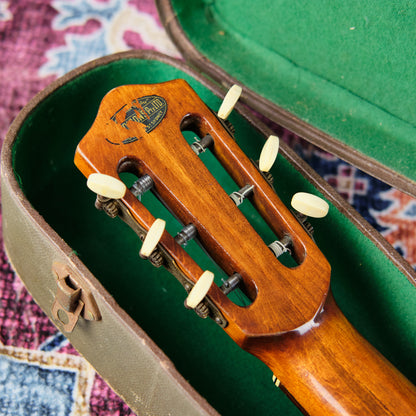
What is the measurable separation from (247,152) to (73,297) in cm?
43

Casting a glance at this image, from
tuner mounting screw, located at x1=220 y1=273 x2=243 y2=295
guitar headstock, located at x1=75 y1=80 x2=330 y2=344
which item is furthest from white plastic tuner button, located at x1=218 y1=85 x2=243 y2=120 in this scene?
tuner mounting screw, located at x1=220 y1=273 x2=243 y2=295

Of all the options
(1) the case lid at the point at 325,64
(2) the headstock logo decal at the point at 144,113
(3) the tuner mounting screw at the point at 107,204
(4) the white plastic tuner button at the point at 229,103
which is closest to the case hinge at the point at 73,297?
(3) the tuner mounting screw at the point at 107,204

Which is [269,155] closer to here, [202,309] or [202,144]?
[202,144]

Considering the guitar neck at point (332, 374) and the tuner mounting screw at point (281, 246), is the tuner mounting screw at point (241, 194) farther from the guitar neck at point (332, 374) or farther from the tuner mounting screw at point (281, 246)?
the guitar neck at point (332, 374)

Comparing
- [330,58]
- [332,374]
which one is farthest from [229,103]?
[332,374]

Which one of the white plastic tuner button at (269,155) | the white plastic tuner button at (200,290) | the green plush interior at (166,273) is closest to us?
the white plastic tuner button at (200,290)

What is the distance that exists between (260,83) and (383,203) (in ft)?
1.31

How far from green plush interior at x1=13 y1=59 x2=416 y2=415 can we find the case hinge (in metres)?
0.19

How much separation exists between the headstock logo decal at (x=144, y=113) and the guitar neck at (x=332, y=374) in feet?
1.15

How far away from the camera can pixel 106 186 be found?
68cm

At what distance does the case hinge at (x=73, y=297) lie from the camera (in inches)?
30.5

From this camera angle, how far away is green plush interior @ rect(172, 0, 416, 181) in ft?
3.08

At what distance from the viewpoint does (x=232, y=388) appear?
938 millimetres

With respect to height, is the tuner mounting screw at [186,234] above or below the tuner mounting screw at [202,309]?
above
